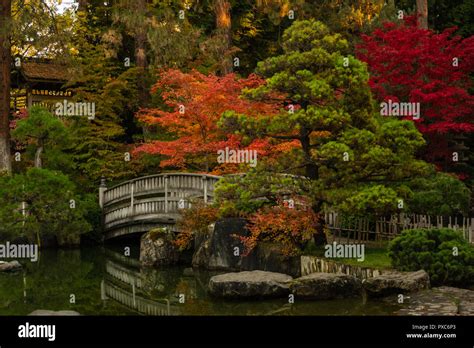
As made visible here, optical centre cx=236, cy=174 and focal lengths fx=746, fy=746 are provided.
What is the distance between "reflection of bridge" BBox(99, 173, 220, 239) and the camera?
20812 millimetres

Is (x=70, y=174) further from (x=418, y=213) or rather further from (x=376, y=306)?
(x=376, y=306)

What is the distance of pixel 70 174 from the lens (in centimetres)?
2788

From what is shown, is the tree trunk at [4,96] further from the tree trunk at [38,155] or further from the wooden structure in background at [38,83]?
the wooden structure in background at [38,83]

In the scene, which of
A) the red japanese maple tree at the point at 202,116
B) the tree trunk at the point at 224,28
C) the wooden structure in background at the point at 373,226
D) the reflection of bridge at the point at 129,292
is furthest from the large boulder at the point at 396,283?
the tree trunk at the point at 224,28

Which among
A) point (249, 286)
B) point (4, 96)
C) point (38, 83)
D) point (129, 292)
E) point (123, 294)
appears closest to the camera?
point (249, 286)

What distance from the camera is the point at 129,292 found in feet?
54.1

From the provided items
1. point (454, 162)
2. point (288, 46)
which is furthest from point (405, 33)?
point (288, 46)

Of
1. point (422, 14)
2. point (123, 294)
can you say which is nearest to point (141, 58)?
point (422, 14)

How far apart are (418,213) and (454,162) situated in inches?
247

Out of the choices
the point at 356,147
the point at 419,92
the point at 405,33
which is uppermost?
the point at 405,33
